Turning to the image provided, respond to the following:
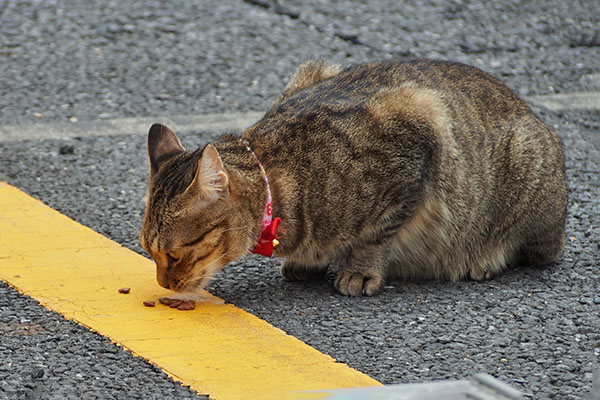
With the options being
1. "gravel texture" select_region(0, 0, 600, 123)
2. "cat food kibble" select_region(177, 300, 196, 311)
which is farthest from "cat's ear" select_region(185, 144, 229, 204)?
"gravel texture" select_region(0, 0, 600, 123)

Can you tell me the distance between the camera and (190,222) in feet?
13.5

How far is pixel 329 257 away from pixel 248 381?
1.14 metres

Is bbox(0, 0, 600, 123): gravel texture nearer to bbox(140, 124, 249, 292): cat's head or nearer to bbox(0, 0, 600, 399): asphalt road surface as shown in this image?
bbox(0, 0, 600, 399): asphalt road surface

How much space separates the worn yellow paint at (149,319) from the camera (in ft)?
11.8

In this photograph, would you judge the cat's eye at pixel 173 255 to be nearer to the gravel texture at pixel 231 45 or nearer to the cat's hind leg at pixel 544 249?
the cat's hind leg at pixel 544 249

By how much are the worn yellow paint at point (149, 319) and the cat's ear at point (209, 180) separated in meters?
0.55

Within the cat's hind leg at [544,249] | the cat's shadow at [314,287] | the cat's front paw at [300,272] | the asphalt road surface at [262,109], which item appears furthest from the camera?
the cat's hind leg at [544,249]

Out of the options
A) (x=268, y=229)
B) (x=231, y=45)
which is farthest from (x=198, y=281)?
(x=231, y=45)

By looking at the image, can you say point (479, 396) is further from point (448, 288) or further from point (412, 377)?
point (448, 288)

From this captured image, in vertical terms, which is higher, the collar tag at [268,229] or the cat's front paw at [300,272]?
the collar tag at [268,229]

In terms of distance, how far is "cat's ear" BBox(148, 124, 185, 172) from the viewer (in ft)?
14.3

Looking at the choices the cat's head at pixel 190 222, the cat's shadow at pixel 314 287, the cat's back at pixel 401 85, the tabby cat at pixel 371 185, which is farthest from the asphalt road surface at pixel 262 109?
the cat's back at pixel 401 85

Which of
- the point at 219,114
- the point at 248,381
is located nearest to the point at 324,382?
the point at 248,381

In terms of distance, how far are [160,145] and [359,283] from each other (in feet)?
3.69
